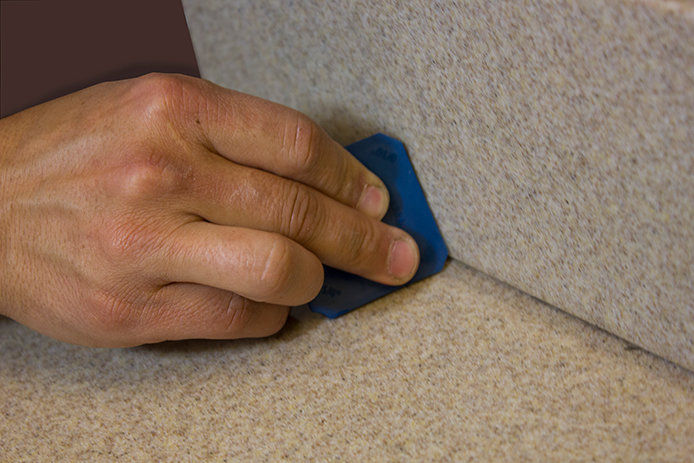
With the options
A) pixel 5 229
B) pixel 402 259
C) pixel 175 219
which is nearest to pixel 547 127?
pixel 402 259

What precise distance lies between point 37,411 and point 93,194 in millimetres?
222

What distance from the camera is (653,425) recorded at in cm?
51

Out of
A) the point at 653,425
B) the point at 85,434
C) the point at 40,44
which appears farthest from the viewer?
the point at 40,44

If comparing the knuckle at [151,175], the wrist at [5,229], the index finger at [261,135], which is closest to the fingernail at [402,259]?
the index finger at [261,135]

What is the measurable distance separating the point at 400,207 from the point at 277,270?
189 millimetres

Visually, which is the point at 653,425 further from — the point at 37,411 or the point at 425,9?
the point at 37,411

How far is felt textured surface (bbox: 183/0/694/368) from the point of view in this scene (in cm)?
46

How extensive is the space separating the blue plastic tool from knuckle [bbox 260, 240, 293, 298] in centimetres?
11

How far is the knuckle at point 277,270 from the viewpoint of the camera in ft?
1.94

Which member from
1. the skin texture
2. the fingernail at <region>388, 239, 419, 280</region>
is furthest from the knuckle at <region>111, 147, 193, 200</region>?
the fingernail at <region>388, 239, 419, 280</region>

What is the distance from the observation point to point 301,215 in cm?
64

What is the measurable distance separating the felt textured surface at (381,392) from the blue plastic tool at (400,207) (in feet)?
0.07

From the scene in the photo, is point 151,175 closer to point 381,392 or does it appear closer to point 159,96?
point 159,96

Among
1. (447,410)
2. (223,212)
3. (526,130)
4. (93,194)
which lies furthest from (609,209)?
(93,194)
